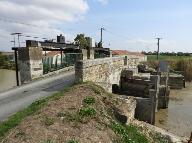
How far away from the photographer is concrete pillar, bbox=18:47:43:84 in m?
19.1

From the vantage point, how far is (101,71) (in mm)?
19844

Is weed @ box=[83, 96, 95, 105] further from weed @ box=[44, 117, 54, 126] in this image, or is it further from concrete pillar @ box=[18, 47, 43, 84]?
concrete pillar @ box=[18, 47, 43, 84]

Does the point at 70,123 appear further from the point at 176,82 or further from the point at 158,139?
the point at 176,82

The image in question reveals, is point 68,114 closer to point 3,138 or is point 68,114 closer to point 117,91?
point 3,138

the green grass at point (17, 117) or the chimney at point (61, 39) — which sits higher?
the chimney at point (61, 39)

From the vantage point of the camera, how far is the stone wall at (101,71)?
16.1 meters

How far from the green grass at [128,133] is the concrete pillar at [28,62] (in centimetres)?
838

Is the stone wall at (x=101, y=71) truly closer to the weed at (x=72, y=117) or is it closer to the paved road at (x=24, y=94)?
the paved road at (x=24, y=94)

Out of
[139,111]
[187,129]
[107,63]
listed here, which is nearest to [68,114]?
[139,111]

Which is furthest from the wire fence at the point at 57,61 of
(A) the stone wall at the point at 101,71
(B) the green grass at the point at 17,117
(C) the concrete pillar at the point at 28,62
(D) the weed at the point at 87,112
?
(D) the weed at the point at 87,112

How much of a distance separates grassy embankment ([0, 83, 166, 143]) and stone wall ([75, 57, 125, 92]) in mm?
2163

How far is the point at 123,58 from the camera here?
2778cm

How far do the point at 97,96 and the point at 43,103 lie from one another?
260cm

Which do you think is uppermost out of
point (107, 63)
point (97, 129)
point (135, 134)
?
point (107, 63)
